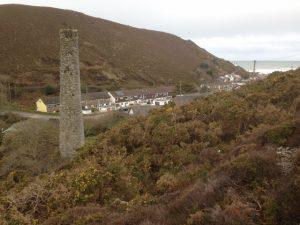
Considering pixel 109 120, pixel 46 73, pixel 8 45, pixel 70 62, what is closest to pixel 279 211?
pixel 70 62

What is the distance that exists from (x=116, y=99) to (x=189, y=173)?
55.4m

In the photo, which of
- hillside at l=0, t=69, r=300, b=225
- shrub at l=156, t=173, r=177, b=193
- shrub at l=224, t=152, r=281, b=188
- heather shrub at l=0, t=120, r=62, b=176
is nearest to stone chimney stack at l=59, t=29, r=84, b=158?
hillside at l=0, t=69, r=300, b=225

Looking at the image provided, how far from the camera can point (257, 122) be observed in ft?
36.4

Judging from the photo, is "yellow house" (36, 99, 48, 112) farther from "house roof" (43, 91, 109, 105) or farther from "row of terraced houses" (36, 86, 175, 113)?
"house roof" (43, 91, 109, 105)

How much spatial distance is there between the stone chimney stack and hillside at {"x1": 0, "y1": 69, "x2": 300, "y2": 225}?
191cm

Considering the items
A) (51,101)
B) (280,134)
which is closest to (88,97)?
(51,101)

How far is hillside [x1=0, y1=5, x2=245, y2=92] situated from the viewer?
66.3m

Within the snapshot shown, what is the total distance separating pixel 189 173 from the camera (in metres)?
8.04

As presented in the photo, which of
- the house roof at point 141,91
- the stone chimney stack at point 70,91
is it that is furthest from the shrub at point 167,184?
the house roof at point 141,91

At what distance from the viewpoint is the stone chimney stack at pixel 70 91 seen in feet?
51.2

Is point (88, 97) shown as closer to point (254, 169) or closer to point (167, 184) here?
point (167, 184)

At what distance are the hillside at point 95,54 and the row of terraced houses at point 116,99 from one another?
17.2 feet

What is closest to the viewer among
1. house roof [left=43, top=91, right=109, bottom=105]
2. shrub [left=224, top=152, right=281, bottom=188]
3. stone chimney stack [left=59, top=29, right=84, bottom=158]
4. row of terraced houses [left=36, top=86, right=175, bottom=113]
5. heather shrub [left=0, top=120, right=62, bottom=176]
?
shrub [left=224, top=152, right=281, bottom=188]

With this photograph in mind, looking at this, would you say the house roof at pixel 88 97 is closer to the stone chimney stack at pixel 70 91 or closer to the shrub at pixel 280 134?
the stone chimney stack at pixel 70 91
